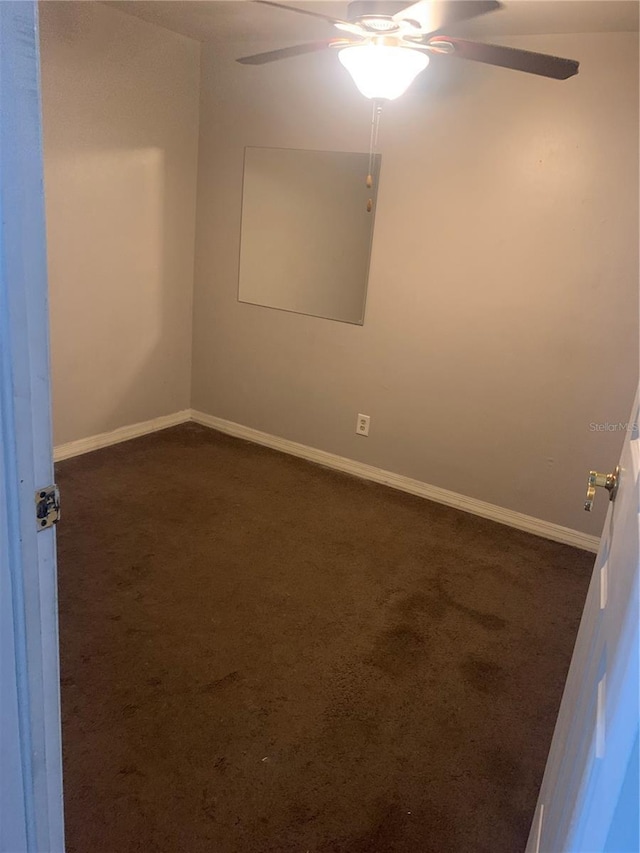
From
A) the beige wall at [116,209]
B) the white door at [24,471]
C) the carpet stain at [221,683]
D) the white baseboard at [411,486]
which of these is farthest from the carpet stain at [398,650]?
the beige wall at [116,209]

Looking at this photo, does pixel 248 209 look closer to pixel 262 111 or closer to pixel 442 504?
pixel 262 111

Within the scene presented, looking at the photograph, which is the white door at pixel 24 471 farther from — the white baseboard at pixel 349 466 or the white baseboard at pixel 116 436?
the white baseboard at pixel 116 436

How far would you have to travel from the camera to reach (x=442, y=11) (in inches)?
72.2

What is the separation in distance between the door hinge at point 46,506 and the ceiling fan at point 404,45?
1549 mm

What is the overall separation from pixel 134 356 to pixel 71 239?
785 mm

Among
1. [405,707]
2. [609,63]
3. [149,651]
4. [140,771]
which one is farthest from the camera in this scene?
[609,63]

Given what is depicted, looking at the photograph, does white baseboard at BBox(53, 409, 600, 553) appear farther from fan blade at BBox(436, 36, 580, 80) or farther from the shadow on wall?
fan blade at BBox(436, 36, 580, 80)

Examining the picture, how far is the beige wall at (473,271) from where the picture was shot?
2.83m

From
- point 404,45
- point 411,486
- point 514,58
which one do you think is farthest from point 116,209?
point 514,58

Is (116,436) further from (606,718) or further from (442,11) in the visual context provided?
(606,718)

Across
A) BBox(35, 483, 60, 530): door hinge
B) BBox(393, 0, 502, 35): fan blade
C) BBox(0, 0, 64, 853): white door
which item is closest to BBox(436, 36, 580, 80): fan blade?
BBox(393, 0, 502, 35): fan blade

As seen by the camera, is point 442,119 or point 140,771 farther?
point 442,119

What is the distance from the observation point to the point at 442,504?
3.49m

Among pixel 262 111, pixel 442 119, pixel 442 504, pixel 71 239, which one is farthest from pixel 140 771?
pixel 262 111
